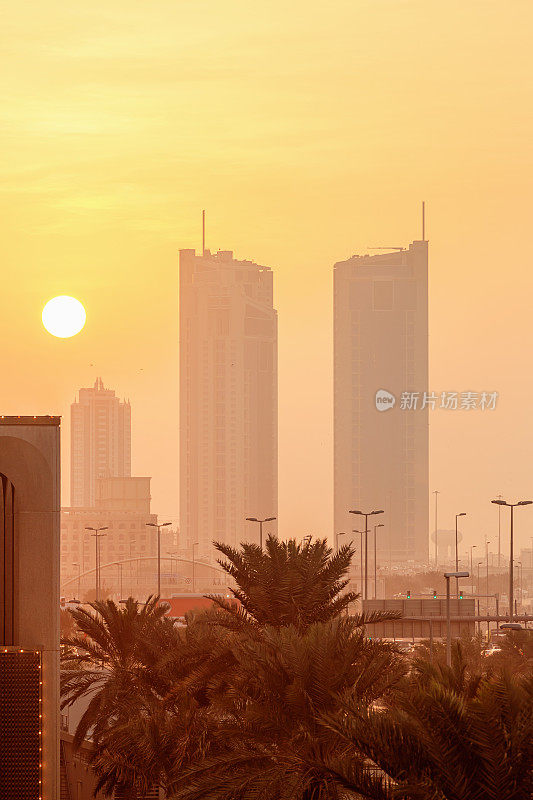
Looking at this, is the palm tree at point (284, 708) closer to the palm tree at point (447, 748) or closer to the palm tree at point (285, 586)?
the palm tree at point (447, 748)

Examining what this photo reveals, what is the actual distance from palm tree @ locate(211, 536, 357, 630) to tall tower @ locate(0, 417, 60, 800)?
7039mm

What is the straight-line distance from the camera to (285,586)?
31281 millimetres

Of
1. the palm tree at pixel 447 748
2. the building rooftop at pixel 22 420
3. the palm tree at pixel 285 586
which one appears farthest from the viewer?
the palm tree at pixel 285 586

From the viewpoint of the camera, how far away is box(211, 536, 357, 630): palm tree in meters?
31.3

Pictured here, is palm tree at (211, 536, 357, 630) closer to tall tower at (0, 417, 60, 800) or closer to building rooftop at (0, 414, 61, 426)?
tall tower at (0, 417, 60, 800)

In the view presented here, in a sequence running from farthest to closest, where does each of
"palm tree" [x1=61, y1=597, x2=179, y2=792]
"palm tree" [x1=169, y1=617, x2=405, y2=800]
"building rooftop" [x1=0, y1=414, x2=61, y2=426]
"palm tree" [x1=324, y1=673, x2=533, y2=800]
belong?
"palm tree" [x1=61, y1=597, x2=179, y2=792], "building rooftop" [x1=0, y1=414, x2=61, y2=426], "palm tree" [x1=169, y1=617, x2=405, y2=800], "palm tree" [x1=324, y1=673, x2=533, y2=800]

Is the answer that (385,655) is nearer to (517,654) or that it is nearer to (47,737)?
(47,737)

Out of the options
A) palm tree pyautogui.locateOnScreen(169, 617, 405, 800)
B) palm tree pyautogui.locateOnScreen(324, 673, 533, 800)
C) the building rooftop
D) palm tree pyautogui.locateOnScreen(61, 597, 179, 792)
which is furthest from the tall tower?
palm tree pyautogui.locateOnScreen(324, 673, 533, 800)

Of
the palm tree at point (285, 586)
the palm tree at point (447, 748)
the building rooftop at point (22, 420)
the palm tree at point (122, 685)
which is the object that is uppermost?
the building rooftop at point (22, 420)

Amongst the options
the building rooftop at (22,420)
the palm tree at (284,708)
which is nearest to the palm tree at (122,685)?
the palm tree at (284,708)

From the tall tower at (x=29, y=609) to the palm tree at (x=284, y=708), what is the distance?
7.82ft

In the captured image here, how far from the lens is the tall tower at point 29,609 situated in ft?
78.9

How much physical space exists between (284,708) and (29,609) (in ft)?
15.0

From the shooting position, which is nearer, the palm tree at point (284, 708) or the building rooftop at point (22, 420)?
the palm tree at point (284, 708)
